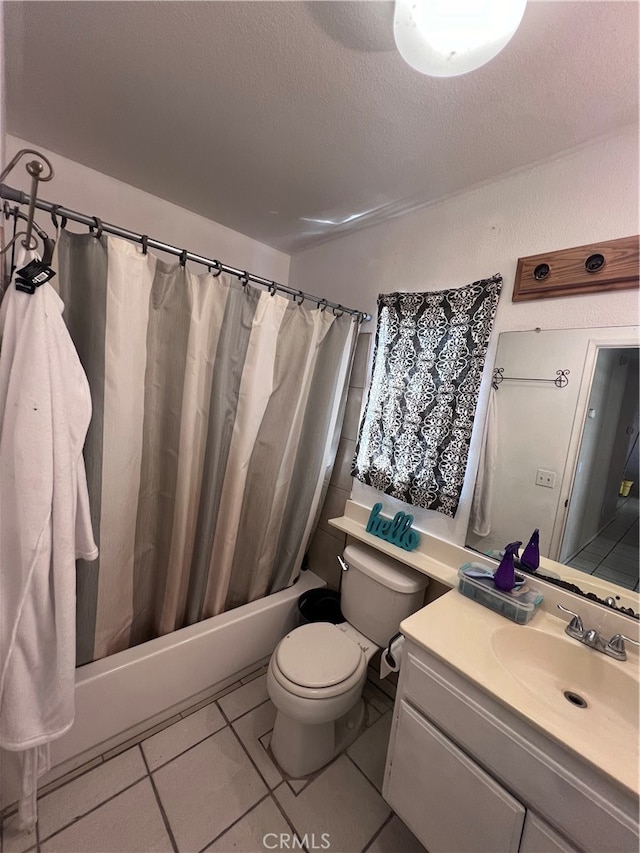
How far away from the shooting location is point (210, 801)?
3.91 ft

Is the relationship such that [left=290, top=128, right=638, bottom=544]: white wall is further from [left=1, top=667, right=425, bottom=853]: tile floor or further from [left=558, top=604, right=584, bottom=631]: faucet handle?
[left=1, top=667, right=425, bottom=853]: tile floor

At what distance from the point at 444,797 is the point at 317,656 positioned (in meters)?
0.54

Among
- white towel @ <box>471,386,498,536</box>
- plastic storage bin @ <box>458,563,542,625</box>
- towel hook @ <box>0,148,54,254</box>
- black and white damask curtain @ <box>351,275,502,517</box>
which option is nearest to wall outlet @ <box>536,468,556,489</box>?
white towel @ <box>471,386,498,536</box>

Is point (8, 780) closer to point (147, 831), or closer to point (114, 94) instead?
point (147, 831)

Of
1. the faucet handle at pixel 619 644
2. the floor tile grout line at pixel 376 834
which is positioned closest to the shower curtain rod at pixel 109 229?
→ the faucet handle at pixel 619 644

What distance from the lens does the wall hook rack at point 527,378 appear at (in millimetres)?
1202

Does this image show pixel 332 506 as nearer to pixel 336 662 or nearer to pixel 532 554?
pixel 336 662

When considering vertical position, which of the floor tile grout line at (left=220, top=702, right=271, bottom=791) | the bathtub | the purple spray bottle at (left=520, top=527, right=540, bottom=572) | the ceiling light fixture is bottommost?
the floor tile grout line at (left=220, top=702, right=271, bottom=791)

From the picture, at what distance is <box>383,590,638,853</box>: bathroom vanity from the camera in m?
0.72

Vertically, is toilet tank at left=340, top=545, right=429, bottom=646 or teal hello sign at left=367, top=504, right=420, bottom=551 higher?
teal hello sign at left=367, top=504, right=420, bottom=551

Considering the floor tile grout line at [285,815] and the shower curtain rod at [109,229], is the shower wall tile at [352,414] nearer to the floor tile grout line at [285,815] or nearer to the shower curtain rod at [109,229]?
the shower curtain rod at [109,229]

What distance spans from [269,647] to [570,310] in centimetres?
198

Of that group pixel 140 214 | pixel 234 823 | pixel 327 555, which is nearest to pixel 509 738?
pixel 234 823

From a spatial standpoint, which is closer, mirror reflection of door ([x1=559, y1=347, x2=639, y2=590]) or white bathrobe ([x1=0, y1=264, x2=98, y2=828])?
white bathrobe ([x1=0, y1=264, x2=98, y2=828])
